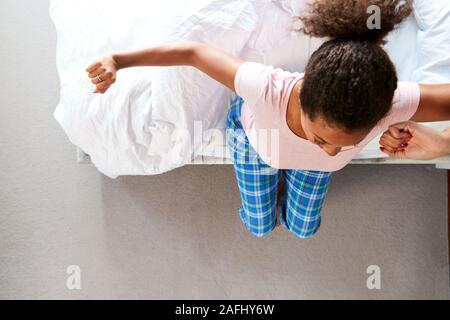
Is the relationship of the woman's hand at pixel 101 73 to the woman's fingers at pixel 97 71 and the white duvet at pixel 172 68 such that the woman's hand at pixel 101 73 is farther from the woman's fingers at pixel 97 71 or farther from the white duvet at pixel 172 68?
the white duvet at pixel 172 68

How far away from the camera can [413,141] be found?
859 mm

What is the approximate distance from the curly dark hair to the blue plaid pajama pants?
13.5 inches

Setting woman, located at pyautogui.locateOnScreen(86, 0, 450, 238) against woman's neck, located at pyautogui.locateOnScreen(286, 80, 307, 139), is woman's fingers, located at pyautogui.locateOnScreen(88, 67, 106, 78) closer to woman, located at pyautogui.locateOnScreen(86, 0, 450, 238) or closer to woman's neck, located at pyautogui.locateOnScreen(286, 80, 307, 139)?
woman, located at pyautogui.locateOnScreen(86, 0, 450, 238)

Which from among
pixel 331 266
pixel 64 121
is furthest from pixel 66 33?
pixel 331 266

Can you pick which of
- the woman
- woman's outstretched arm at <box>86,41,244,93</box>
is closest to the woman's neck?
the woman

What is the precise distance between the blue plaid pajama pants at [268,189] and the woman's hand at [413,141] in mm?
223

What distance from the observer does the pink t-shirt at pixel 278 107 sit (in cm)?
80

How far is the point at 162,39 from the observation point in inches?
37.6

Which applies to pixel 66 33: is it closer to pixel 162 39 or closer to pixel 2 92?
pixel 162 39

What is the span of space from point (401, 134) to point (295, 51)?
31cm

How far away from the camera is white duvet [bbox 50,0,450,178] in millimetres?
969

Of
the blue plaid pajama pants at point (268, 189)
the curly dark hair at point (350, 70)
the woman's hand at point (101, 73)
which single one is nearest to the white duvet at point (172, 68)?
the blue plaid pajama pants at point (268, 189)

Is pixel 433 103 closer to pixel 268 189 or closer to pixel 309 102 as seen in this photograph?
pixel 309 102

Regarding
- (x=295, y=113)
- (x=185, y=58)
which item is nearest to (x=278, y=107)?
(x=295, y=113)
